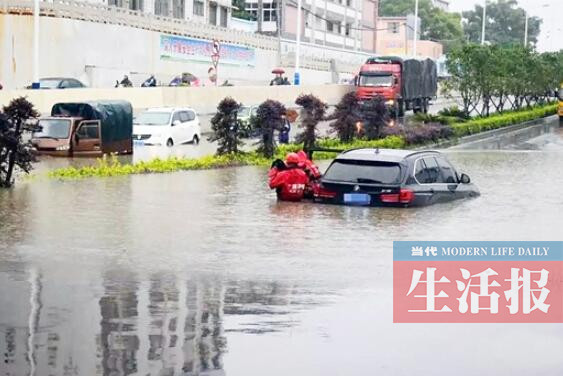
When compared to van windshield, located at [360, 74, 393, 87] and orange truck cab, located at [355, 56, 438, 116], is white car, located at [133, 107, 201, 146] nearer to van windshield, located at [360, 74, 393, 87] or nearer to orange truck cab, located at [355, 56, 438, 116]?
orange truck cab, located at [355, 56, 438, 116]

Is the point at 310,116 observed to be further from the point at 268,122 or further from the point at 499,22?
the point at 499,22

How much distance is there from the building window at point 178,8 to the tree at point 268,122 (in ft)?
155

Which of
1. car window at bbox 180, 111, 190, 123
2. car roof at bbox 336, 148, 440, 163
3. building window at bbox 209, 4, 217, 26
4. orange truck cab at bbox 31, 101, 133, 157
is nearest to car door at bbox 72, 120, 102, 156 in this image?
orange truck cab at bbox 31, 101, 133, 157

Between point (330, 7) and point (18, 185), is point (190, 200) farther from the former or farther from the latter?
point (330, 7)

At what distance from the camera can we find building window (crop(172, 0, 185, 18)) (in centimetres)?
7944

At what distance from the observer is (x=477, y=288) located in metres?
12.5

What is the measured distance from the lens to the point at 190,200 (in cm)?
2297

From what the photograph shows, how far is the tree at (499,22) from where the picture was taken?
156000 mm

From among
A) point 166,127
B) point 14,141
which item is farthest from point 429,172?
point 166,127

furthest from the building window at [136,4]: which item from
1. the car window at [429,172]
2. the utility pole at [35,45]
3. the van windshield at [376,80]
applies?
the car window at [429,172]

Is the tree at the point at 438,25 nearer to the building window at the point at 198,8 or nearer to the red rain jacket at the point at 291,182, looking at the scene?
the building window at the point at 198,8

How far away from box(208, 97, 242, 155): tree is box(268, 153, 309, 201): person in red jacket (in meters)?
9.81

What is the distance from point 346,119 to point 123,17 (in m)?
23.6

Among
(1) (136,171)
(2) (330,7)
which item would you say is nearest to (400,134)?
(1) (136,171)
